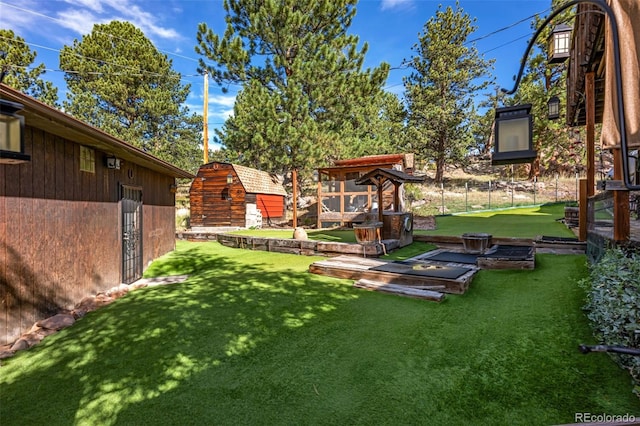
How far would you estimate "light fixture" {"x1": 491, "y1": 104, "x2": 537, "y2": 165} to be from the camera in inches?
108

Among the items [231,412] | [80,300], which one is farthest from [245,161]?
[231,412]

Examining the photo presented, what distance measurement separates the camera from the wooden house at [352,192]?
1423 centimetres

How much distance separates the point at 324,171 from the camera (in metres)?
15.0

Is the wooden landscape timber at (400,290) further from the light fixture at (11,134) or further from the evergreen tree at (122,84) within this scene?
the evergreen tree at (122,84)

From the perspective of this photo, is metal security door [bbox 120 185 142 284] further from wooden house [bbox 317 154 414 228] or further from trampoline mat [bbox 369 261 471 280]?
wooden house [bbox 317 154 414 228]

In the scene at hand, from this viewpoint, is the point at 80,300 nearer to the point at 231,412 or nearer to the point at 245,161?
the point at 231,412

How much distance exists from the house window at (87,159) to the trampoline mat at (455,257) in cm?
690

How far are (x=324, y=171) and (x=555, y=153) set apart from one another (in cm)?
2268

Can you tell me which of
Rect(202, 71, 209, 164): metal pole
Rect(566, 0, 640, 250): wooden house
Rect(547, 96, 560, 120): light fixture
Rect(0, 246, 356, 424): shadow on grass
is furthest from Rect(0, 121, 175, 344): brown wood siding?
Rect(202, 71, 209, 164): metal pole

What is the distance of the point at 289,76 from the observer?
1797cm

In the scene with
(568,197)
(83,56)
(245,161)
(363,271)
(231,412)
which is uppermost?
(83,56)

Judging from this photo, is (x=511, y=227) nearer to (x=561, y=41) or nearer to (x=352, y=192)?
(x=561, y=41)

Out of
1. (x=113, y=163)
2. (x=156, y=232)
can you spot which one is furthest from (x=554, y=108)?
(x=156, y=232)

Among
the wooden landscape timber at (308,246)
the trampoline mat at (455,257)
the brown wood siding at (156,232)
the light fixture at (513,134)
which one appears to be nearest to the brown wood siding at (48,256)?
the brown wood siding at (156,232)
